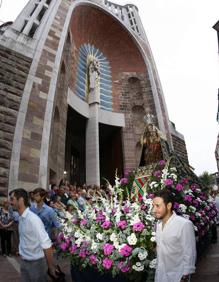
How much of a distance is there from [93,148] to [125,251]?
1889 centimetres

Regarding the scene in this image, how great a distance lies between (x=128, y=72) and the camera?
28578 millimetres

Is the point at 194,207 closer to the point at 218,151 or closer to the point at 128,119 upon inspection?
the point at 128,119

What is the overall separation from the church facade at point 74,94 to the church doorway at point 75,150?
9 centimetres

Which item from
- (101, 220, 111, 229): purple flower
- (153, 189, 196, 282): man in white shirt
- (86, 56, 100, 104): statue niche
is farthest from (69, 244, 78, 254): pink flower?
(86, 56, 100, 104): statue niche

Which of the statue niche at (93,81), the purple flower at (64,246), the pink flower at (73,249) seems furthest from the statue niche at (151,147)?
the statue niche at (93,81)

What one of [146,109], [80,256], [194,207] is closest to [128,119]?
[146,109]

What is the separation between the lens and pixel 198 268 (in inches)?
202

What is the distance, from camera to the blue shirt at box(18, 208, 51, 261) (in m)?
2.87

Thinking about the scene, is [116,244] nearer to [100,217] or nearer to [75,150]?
[100,217]

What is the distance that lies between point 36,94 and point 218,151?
41599 mm

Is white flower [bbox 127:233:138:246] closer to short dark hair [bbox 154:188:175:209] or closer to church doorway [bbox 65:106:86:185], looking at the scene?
short dark hair [bbox 154:188:175:209]

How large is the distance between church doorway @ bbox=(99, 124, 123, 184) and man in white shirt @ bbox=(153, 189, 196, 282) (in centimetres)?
2227

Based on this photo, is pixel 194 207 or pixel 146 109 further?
pixel 146 109

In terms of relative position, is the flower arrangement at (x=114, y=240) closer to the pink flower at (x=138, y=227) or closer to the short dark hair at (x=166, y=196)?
the pink flower at (x=138, y=227)
